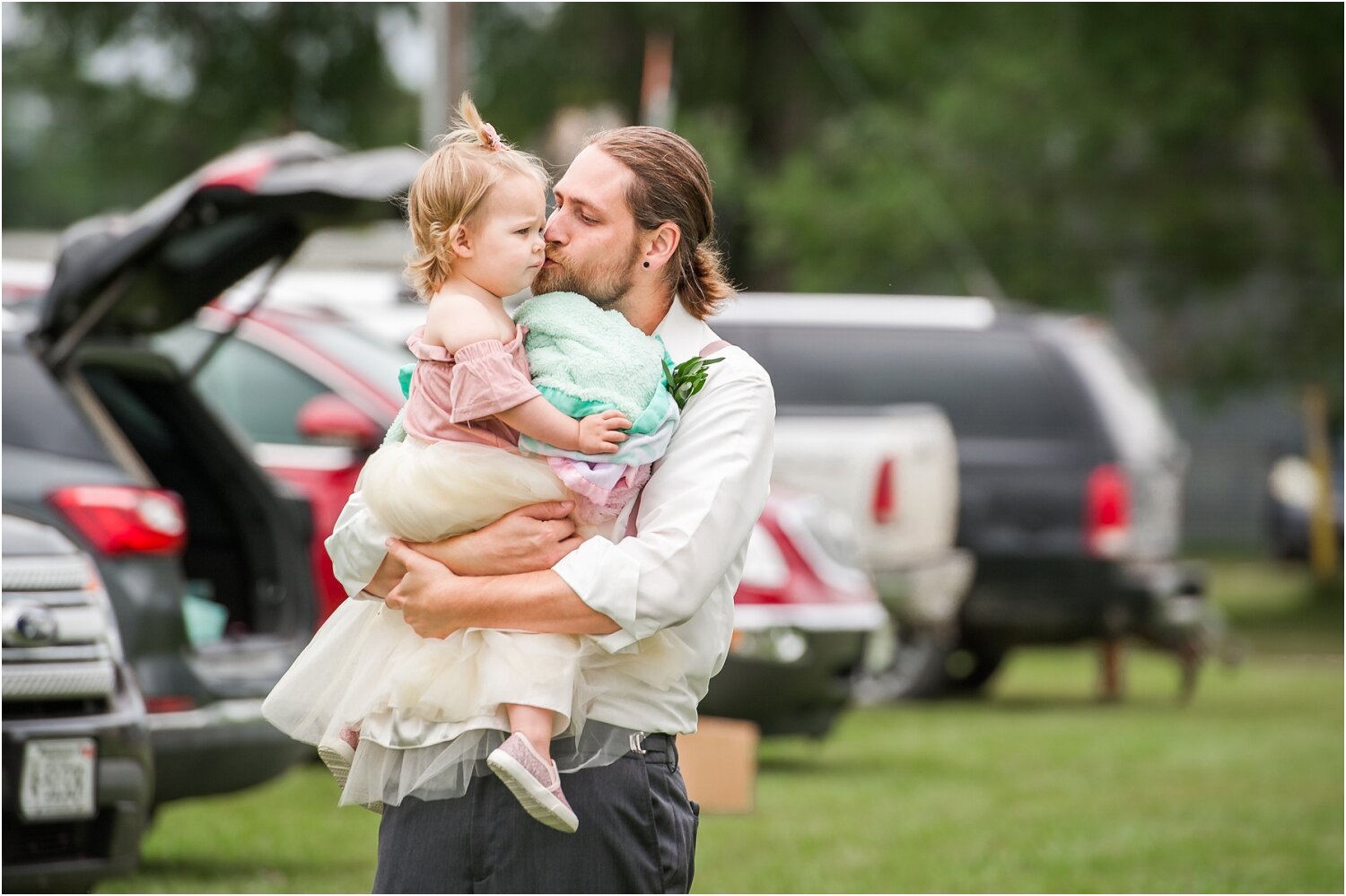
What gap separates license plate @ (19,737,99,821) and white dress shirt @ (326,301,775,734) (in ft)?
7.48

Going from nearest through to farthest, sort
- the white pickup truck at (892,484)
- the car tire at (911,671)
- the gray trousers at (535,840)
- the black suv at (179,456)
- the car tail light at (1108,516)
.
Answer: the gray trousers at (535,840) < the black suv at (179,456) < the white pickup truck at (892,484) < the car tail light at (1108,516) < the car tire at (911,671)

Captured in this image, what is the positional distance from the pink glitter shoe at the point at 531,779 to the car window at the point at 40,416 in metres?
3.11

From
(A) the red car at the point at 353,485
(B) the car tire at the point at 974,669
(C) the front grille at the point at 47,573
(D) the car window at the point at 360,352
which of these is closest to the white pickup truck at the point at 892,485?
(B) the car tire at the point at 974,669

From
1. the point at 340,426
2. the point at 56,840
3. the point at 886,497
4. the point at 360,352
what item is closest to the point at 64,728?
the point at 56,840

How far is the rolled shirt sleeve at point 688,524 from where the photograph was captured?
9.36 ft

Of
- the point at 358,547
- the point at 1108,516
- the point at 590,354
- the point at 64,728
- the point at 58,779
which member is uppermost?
the point at 590,354

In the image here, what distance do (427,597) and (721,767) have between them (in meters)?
5.32

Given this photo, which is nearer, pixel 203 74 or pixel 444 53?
pixel 444 53

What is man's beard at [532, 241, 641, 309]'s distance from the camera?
3.07m

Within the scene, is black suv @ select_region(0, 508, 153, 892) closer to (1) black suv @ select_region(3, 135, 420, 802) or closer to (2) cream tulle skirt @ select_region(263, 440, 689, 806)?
(1) black suv @ select_region(3, 135, 420, 802)

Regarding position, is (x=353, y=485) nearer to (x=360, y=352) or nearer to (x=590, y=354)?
(x=360, y=352)

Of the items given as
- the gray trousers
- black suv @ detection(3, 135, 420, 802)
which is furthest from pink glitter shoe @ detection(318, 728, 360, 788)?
black suv @ detection(3, 135, 420, 802)

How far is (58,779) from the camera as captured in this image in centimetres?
511

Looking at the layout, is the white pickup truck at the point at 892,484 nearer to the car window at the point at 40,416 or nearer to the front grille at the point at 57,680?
the car window at the point at 40,416
